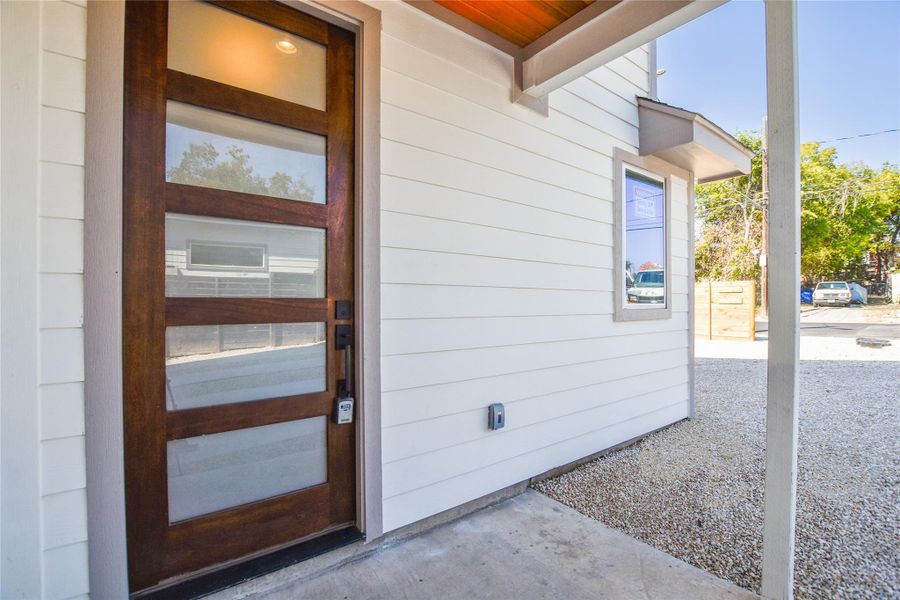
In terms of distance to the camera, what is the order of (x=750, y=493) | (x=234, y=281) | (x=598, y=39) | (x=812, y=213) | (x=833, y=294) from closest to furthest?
(x=234, y=281), (x=598, y=39), (x=750, y=493), (x=812, y=213), (x=833, y=294)

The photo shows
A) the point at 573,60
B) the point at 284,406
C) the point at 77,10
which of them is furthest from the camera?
the point at 573,60

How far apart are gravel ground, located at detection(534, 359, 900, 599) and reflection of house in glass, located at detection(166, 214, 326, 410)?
183 centimetres

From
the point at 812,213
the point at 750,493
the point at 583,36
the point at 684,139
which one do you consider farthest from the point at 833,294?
the point at 583,36

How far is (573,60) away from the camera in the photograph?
221 cm

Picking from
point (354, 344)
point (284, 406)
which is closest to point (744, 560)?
point (354, 344)

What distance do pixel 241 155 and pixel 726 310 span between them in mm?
10926

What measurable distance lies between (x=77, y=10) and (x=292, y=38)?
0.74 meters

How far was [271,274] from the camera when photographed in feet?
5.64

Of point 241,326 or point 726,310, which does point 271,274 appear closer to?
point 241,326

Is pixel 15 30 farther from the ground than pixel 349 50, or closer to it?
closer to it

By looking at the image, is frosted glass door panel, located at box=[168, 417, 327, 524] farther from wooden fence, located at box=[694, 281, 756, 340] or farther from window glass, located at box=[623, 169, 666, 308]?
wooden fence, located at box=[694, 281, 756, 340]

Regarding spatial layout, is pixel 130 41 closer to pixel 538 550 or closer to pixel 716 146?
pixel 538 550

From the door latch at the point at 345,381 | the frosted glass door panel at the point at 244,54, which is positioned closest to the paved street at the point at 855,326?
the door latch at the point at 345,381

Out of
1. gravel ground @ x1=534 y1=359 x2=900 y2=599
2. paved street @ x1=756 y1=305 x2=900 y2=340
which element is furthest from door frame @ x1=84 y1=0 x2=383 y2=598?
paved street @ x1=756 y1=305 x2=900 y2=340
